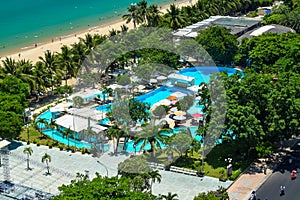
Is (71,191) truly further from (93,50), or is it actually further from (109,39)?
(109,39)

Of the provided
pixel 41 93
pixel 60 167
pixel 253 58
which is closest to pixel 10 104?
pixel 60 167

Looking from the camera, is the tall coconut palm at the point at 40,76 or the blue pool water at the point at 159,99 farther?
the tall coconut palm at the point at 40,76

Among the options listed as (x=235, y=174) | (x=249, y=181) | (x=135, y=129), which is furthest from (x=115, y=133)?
(x=249, y=181)

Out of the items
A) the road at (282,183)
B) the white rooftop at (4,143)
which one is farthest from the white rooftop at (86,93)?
the road at (282,183)

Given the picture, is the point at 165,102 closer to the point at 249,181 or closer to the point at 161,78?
the point at 161,78

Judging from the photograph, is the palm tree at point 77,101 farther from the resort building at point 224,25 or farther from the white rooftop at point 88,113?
the resort building at point 224,25

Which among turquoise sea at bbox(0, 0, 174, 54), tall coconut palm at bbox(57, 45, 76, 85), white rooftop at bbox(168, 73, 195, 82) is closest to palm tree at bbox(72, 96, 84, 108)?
tall coconut palm at bbox(57, 45, 76, 85)

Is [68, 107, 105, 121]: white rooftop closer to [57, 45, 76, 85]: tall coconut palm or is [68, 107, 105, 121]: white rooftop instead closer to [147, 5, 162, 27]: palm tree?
[57, 45, 76, 85]: tall coconut palm
